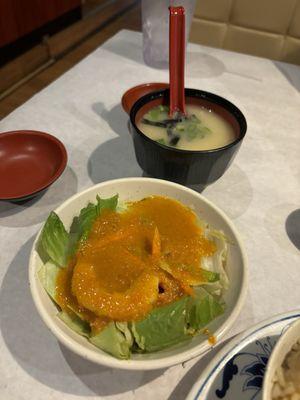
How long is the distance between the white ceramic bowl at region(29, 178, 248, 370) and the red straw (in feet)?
1.15

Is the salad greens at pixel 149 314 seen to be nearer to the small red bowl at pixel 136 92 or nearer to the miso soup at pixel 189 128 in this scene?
the miso soup at pixel 189 128

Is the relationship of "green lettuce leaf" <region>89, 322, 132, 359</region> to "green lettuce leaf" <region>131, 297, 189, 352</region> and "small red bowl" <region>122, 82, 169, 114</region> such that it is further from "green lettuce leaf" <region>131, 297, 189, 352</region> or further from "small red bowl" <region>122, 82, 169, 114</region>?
"small red bowl" <region>122, 82, 169, 114</region>

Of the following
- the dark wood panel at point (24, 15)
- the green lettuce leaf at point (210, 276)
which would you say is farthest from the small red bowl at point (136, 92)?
the dark wood panel at point (24, 15)

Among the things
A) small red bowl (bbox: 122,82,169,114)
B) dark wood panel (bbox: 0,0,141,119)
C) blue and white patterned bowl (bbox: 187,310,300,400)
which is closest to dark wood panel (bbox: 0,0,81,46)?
dark wood panel (bbox: 0,0,141,119)

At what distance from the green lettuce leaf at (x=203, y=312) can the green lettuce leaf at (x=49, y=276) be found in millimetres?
311

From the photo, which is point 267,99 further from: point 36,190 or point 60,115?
point 36,190

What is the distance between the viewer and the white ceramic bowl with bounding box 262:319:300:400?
57 cm

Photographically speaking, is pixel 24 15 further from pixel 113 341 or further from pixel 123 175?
pixel 113 341

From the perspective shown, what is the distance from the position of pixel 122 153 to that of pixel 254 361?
0.88m

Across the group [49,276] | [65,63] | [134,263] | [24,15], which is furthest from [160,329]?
[24,15]

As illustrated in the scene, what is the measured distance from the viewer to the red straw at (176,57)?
1.00m

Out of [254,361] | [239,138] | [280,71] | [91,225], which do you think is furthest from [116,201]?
[280,71]

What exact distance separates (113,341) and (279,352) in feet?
1.02

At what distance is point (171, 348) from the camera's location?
28.5 inches
